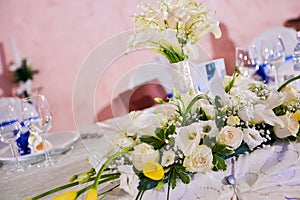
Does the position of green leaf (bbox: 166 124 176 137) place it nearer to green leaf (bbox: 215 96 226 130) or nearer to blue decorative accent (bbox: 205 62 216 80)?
green leaf (bbox: 215 96 226 130)

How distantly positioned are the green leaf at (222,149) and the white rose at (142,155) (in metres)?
0.11

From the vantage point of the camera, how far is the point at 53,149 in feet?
4.79

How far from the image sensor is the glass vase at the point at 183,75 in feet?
3.56

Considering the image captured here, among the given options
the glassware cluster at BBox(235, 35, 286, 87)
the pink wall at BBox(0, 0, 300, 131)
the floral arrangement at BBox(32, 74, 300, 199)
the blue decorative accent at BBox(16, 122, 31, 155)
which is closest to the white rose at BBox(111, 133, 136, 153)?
the floral arrangement at BBox(32, 74, 300, 199)

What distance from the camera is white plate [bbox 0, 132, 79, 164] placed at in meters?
1.43

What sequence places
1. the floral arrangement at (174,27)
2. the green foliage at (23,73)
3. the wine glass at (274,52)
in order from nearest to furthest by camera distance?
the floral arrangement at (174,27) → the wine glass at (274,52) → the green foliage at (23,73)

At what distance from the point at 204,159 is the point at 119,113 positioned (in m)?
0.81

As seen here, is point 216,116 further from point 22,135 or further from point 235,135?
point 22,135

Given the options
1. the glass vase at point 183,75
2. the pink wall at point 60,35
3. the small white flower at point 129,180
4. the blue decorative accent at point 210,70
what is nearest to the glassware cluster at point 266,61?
the blue decorative accent at point 210,70

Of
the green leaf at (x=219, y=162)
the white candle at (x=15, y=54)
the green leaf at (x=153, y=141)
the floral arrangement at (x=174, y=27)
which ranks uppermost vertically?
the white candle at (x=15, y=54)

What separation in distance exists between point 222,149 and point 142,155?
15 cm

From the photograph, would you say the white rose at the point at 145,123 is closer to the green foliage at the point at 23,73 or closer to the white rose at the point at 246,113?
the white rose at the point at 246,113

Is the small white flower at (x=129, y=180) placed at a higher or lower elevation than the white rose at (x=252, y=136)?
lower

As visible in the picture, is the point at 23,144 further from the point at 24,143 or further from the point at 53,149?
the point at 53,149
